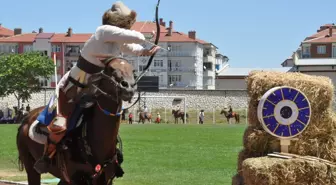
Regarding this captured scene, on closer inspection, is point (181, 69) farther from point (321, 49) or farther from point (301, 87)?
point (301, 87)

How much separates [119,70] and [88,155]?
1160mm

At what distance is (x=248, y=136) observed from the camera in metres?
10.9

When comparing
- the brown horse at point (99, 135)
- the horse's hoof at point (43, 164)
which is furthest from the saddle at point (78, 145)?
the horse's hoof at point (43, 164)

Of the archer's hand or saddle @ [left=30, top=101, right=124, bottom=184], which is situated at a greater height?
the archer's hand

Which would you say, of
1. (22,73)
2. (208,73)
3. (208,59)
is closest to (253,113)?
→ (22,73)

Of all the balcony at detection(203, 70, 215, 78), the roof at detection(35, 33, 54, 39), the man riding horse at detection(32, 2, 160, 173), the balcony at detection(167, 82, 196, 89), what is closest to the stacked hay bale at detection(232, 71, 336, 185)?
the man riding horse at detection(32, 2, 160, 173)

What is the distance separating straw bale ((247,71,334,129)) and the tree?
3224 inches

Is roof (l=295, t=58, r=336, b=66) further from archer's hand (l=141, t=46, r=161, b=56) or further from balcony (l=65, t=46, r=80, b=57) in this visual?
archer's hand (l=141, t=46, r=161, b=56)

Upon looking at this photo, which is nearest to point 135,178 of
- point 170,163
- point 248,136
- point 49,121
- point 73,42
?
point 170,163

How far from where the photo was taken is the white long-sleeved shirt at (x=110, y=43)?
8.00m

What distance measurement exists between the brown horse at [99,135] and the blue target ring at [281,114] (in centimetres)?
281

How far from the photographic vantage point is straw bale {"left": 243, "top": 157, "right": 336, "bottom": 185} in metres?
9.77

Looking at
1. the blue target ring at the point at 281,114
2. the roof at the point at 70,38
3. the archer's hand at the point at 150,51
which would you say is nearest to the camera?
the archer's hand at the point at 150,51

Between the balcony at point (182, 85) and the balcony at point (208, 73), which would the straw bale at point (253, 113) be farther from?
the balcony at point (208, 73)
